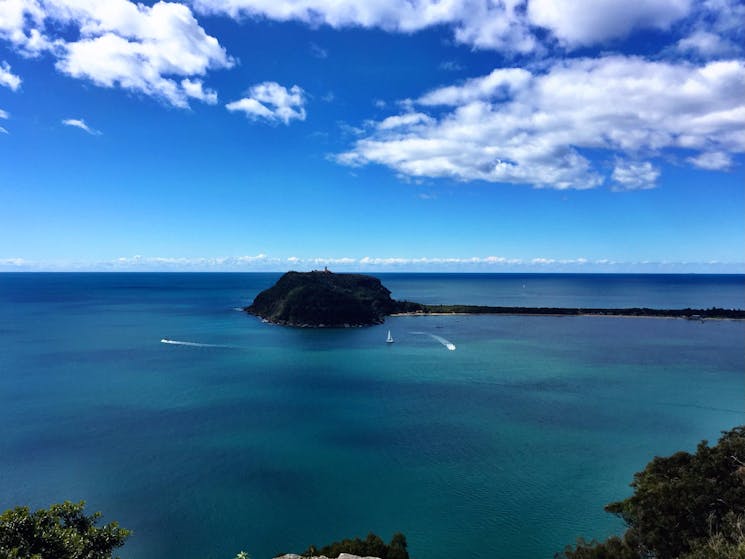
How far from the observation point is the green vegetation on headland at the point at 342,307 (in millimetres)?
111375

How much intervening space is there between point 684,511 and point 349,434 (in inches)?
1035

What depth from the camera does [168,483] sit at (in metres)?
30.8

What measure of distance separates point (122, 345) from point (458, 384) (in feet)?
204

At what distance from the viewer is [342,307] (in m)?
114

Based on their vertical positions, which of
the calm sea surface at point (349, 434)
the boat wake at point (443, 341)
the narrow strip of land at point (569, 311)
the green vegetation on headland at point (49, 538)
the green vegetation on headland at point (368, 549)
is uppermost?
the green vegetation on headland at point (49, 538)

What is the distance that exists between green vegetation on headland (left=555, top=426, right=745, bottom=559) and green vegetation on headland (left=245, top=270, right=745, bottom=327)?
299 feet

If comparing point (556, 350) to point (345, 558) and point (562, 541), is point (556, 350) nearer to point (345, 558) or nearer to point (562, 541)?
point (562, 541)

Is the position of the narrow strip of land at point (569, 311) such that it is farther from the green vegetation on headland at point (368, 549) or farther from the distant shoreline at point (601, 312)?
the green vegetation on headland at point (368, 549)

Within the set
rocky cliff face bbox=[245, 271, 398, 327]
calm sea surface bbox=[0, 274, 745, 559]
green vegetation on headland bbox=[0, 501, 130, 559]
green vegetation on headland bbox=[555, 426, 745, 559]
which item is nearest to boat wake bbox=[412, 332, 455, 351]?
calm sea surface bbox=[0, 274, 745, 559]

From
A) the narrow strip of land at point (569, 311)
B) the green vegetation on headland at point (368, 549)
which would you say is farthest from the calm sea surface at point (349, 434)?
the narrow strip of land at point (569, 311)

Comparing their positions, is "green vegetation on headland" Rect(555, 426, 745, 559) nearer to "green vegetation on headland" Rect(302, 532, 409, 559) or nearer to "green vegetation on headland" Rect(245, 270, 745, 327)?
"green vegetation on headland" Rect(302, 532, 409, 559)

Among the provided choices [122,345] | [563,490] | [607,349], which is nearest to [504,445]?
[563,490]

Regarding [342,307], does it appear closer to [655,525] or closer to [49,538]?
[655,525]

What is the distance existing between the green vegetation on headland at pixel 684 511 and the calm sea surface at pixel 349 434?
550 cm
